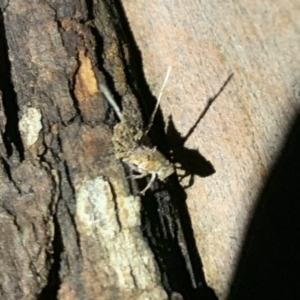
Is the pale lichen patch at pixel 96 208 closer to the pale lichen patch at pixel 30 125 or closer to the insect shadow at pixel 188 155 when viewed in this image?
the pale lichen patch at pixel 30 125

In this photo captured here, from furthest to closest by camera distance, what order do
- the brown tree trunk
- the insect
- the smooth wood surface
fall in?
1. the smooth wood surface
2. the insect
3. the brown tree trunk

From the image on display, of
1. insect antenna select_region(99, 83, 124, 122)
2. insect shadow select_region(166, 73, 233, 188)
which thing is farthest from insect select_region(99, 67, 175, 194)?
insect shadow select_region(166, 73, 233, 188)

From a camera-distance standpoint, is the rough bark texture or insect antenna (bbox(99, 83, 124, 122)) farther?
insect antenna (bbox(99, 83, 124, 122))

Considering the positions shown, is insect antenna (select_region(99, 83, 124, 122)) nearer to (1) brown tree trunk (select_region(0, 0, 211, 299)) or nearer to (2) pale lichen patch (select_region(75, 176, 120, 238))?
(1) brown tree trunk (select_region(0, 0, 211, 299))

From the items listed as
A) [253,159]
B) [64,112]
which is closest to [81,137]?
[64,112]

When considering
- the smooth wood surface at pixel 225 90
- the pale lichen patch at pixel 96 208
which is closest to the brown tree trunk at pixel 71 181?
the pale lichen patch at pixel 96 208

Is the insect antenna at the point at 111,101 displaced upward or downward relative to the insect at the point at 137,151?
upward
